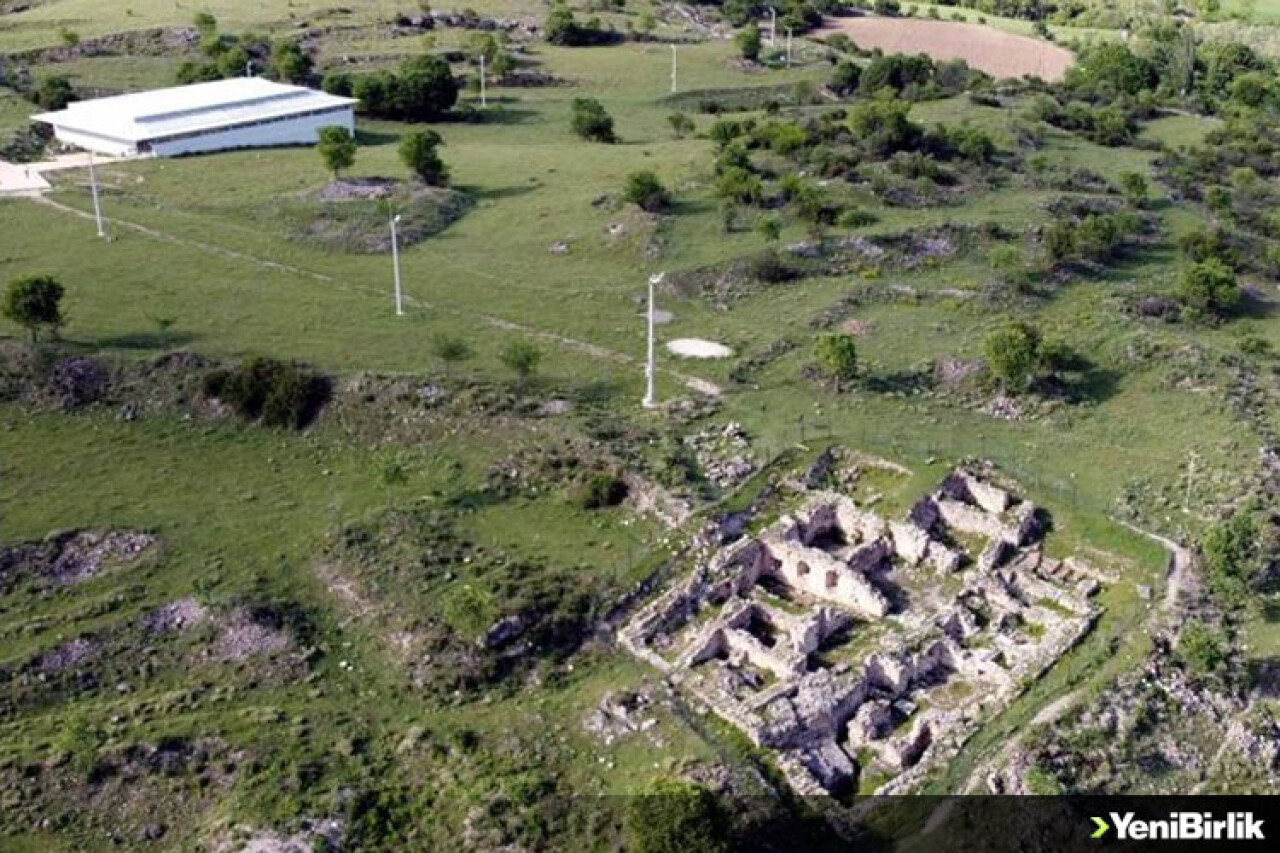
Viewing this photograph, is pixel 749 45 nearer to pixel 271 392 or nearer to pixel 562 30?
pixel 562 30

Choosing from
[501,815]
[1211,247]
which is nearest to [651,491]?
[501,815]

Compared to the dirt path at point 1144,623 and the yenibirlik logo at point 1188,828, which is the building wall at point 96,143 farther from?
the yenibirlik logo at point 1188,828

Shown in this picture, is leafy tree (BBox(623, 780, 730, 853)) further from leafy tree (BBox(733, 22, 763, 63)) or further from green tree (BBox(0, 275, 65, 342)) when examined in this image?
leafy tree (BBox(733, 22, 763, 63))

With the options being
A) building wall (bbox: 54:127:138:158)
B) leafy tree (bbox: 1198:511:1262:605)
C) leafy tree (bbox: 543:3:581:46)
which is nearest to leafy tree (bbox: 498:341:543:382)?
leafy tree (bbox: 1198:511:1262:605)

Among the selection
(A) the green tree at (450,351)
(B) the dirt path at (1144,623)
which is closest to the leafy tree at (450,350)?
(A) the green tree at (450,351)

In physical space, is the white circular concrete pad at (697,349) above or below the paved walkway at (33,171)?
below
